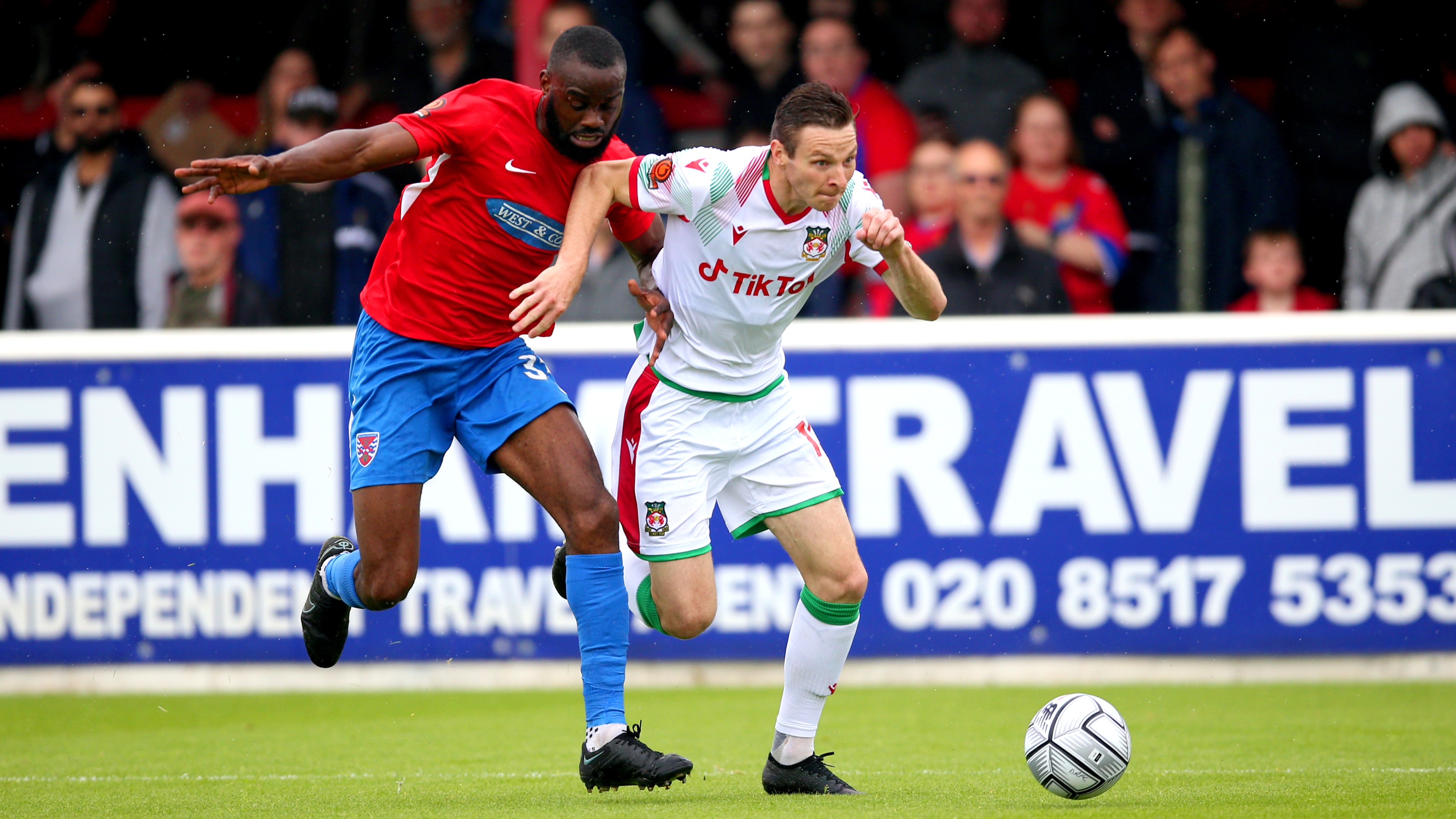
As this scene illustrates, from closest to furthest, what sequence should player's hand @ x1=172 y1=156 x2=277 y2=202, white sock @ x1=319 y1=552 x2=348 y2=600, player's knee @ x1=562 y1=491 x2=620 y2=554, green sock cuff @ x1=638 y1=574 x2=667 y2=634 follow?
player's hand @ x1=172 y1=156 x2=277 y2=202 < player's knee @ x1=562 y1=491 x2=620 y2=554 < green sock cuff @ x1=638 y1=574 x2=667 y2=634 < white sock @ x1=319 y1=552 x2=348 y2=600

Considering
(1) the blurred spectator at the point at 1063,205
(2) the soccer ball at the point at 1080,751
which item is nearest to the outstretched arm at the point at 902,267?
(2) the soccer ball at the point at 1080,751

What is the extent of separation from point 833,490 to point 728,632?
3216mm

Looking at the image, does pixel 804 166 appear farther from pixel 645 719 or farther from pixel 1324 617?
pixel 1324 617

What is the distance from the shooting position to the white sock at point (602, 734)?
4.75 meters

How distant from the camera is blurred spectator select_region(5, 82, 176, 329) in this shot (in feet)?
28.1

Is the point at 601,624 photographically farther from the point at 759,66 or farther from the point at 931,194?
the point at 759,66

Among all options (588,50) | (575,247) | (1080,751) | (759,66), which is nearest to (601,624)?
(575,247)

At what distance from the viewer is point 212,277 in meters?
8.58

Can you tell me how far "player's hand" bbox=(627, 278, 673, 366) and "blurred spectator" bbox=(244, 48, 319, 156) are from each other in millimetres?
4382

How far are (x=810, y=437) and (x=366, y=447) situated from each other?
1.46 m

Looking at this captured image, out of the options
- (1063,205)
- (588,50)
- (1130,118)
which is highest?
(1130,118)

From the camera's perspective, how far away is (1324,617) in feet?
26.4

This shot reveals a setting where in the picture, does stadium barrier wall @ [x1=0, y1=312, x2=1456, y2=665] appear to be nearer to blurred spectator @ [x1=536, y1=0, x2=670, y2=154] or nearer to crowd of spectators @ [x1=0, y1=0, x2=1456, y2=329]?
crowd of spectators @ [x1=0, y1=0, x2=1456, y2=329]

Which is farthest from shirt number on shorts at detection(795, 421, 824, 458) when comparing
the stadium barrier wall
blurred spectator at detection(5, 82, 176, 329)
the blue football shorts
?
blurred spectator at detection(5, 82, 176, 329)
